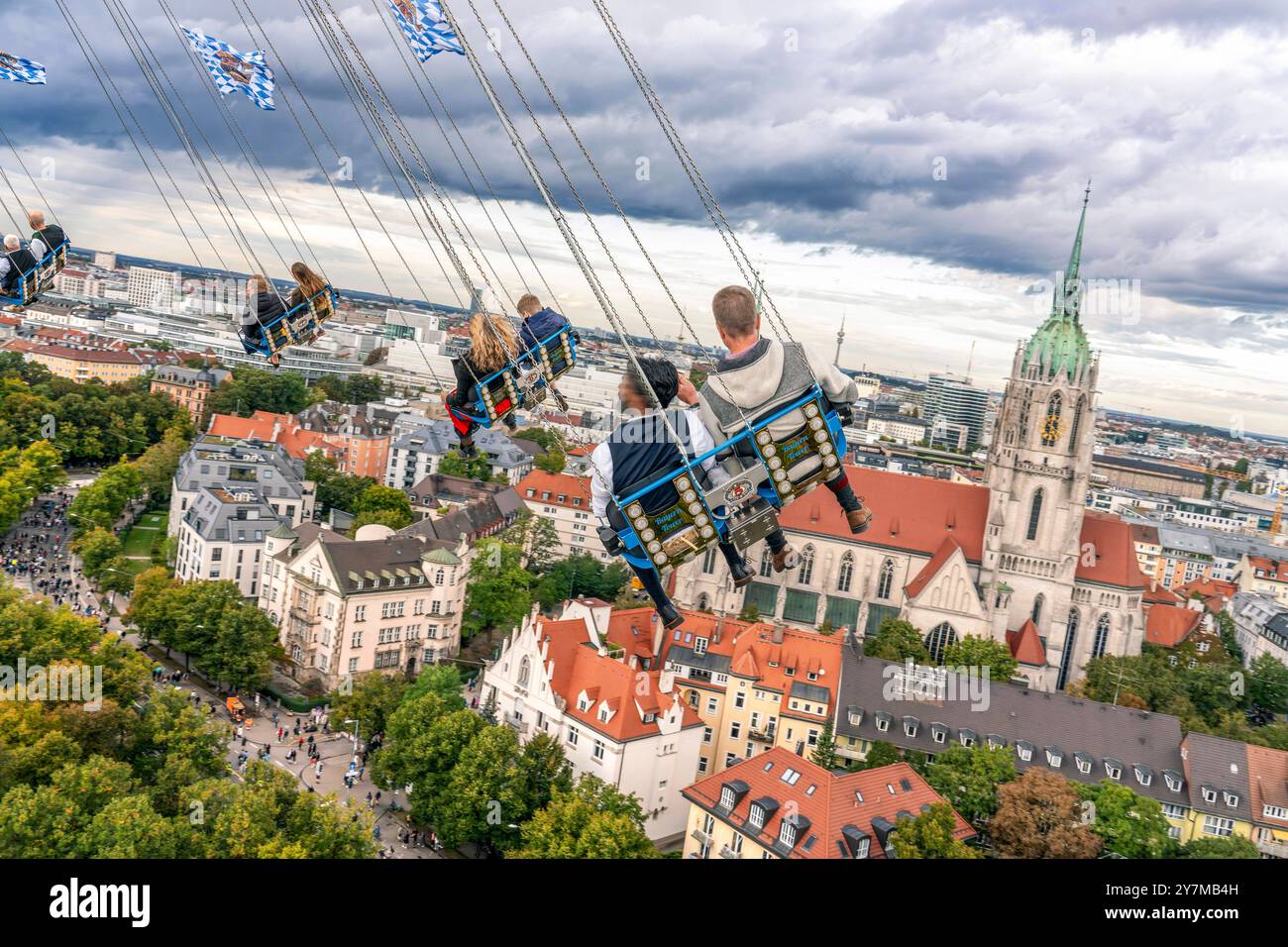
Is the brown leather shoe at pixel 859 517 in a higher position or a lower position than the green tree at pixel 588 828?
higher

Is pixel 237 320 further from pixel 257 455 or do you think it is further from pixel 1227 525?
pixel 1227 525

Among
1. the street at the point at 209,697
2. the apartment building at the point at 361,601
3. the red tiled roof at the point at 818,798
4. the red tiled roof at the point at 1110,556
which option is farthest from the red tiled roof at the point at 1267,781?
the apartment building at the point at 361,601

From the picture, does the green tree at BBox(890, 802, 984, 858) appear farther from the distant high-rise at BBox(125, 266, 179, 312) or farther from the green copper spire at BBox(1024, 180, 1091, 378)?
the distant high-rise at BBox(125, 266, 179, 312)

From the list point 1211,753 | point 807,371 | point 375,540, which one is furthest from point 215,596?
point 1211,753

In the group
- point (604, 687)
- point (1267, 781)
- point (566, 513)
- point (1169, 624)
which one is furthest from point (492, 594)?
point (1169, 624)

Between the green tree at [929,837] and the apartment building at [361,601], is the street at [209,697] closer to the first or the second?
the apartment building at [361,601]

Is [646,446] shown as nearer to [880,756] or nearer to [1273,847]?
[880,756]
